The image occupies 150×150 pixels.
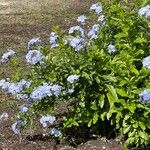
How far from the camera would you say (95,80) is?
15.8 ft

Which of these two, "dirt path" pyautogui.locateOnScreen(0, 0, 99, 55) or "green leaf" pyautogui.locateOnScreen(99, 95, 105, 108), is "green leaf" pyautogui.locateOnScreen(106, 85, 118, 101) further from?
"dirt path" pyautogui.locateOnScreen(0, 0, 99, 55)

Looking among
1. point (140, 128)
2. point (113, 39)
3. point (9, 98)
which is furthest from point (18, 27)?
point (140, 128)

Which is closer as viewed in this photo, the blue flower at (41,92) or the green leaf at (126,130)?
the blue flower at (41,92)

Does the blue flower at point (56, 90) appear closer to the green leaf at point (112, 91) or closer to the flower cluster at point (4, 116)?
the green leaf at point (112, 91)

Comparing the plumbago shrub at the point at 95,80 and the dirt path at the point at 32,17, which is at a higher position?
the dirt path at the point at 32,17

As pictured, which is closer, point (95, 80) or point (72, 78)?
point (72, 78)

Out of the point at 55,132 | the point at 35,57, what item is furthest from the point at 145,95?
the point at 55,132

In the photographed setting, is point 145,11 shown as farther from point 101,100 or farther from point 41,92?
point 41,92

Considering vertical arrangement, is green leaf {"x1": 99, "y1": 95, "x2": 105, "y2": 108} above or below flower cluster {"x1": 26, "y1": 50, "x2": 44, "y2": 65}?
below

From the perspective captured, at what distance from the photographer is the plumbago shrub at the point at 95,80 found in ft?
15.6

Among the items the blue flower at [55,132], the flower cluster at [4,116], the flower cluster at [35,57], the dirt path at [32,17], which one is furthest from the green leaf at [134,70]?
the dirt path at [32,17]

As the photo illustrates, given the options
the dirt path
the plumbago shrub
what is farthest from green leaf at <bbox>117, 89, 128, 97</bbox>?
the dirt path

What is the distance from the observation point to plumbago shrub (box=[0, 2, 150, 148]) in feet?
15.6

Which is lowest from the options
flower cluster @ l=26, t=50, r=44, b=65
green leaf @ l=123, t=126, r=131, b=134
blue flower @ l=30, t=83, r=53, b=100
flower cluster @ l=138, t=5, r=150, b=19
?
green leaf @ l=123, t=126, r=131, b=134
